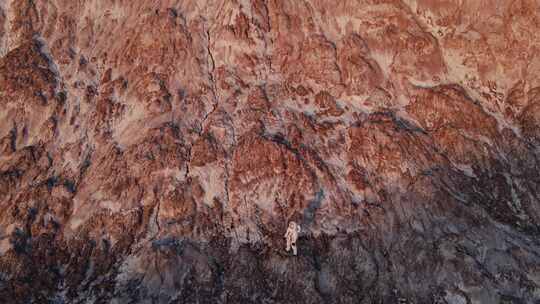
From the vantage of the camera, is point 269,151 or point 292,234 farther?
point 269,151

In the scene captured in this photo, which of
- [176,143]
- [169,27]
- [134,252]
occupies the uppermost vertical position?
[169,27]

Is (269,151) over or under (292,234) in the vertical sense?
over

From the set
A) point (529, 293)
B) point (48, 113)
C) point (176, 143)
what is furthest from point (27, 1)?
point (529, 293)

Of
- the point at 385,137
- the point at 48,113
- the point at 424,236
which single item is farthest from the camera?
the point at 48,113

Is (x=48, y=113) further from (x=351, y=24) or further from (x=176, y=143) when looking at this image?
(x=351, y=24)
